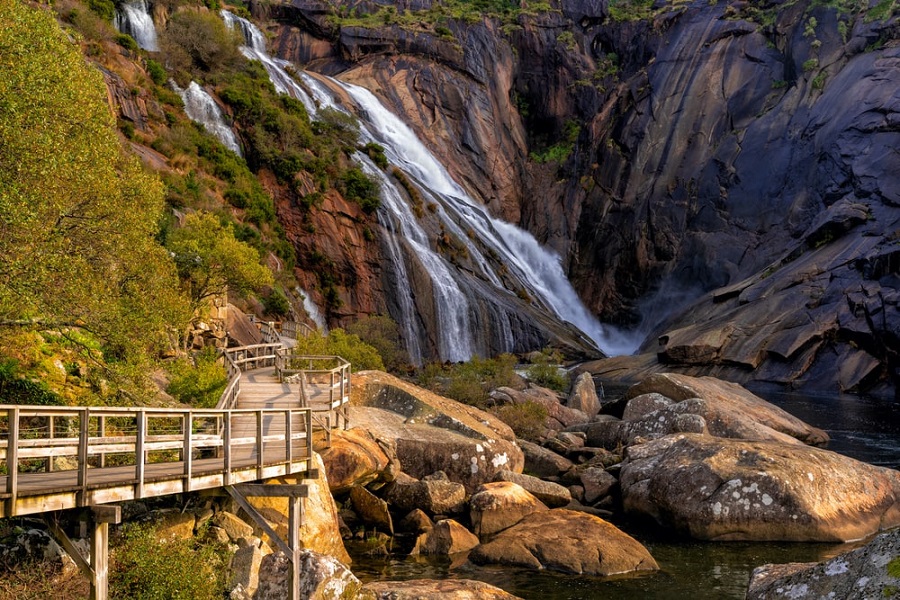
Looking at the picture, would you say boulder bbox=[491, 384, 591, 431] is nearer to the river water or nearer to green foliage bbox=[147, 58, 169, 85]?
the river water

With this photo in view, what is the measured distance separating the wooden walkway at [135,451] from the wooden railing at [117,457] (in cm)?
2

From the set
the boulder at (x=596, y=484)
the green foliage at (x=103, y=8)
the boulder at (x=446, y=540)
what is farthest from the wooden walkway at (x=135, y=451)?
the green foliage at (x=103, y=8)

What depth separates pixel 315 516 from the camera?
56.6ft

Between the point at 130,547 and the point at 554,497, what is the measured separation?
12434 millimetres

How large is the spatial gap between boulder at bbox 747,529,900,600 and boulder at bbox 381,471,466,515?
14.5 m

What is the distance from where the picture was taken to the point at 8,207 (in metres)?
14.6

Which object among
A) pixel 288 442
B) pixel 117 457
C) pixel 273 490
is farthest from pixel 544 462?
pixel 117 457

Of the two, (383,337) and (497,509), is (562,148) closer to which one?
(383,337)

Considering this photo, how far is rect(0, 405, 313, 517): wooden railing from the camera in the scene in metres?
10.9

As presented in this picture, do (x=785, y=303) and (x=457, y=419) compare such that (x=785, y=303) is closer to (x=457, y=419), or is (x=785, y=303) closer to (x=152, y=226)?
(x=457, y=419)

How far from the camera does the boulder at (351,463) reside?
1989 centimetres

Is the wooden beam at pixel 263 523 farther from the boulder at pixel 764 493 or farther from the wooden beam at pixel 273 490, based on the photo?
the boulder at pixel 764 493

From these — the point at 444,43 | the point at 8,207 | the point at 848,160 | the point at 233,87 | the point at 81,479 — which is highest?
the point at 444,43

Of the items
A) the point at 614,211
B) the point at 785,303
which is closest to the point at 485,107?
the point at 614,211
